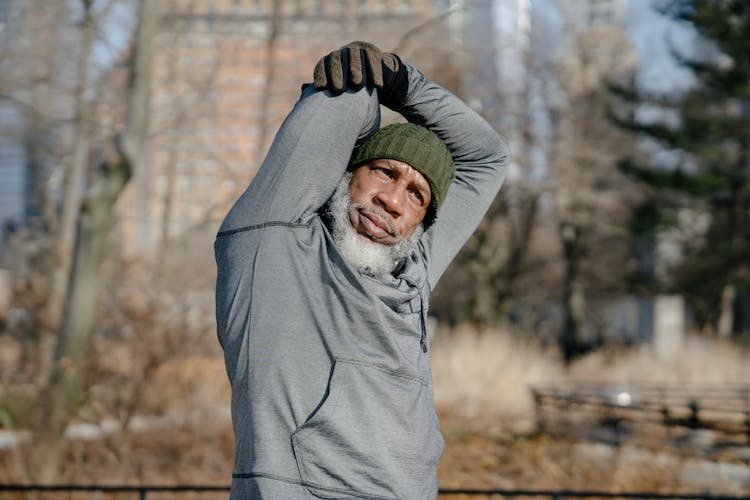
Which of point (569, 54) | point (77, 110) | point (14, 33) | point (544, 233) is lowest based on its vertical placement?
point (544, 233)

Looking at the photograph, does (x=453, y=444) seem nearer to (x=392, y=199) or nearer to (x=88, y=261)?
(x=88, y=261)

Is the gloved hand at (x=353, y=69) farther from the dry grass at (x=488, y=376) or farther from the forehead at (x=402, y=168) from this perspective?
the dry grass at (x=488, y=376)

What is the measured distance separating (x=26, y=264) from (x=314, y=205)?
1399 centimetres

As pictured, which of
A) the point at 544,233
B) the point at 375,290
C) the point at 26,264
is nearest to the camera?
the point at 375,290

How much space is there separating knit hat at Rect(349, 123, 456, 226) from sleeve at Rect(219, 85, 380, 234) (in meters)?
0.14

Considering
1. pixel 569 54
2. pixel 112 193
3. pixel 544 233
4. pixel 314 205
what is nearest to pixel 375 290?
pixel 314 205

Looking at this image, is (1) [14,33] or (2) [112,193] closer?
(2) [112,193]

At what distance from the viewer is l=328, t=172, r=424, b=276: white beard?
6.19 feet

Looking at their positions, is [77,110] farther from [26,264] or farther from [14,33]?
[26,264]

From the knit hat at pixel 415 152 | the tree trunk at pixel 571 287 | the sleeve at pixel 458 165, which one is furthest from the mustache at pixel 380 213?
the tree trunk at pixel 571 287

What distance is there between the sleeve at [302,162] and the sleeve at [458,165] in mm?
244

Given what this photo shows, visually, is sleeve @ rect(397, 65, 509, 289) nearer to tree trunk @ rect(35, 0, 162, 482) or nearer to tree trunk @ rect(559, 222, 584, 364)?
tree trunk @ rect(35, 0, 162, 482)

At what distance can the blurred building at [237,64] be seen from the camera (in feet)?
35.6

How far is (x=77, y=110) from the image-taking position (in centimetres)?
903
